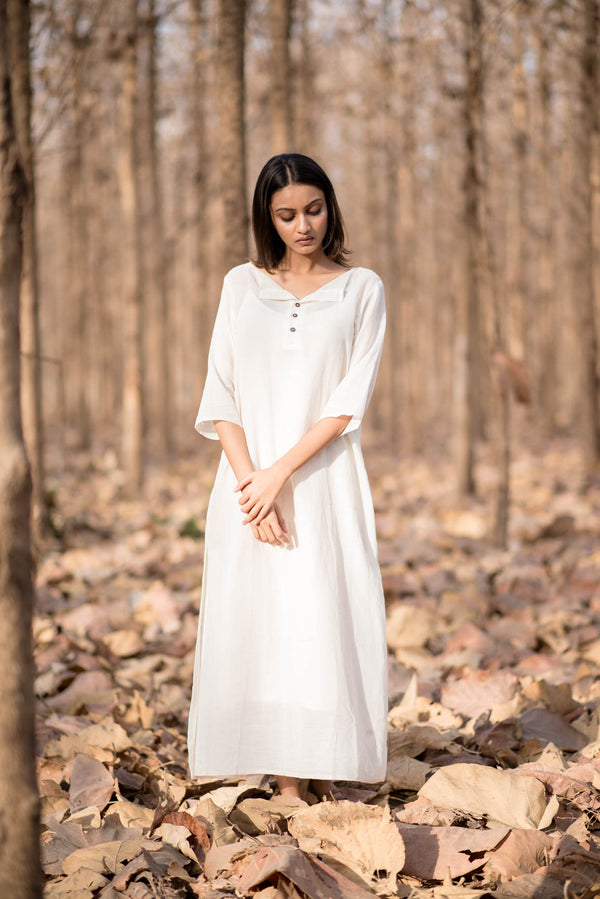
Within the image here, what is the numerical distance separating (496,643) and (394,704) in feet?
2.63

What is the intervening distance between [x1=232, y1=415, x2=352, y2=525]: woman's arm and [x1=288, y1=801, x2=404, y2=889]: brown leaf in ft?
2.32

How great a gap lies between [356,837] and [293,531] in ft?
2.43

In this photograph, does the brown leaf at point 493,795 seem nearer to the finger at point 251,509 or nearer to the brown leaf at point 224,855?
the brown leaf at point 224,855

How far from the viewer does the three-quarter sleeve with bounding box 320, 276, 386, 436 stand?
2.32 m

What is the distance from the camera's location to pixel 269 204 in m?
2.45

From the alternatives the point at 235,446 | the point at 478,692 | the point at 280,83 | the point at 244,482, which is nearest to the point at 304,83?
the point at 280,83

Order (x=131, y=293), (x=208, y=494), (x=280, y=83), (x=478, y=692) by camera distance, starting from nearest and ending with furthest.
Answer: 1. (x=478, y=692)
2. (x=280, y=83)
3. (x=208, y=494)
4. (x=131, y=293)

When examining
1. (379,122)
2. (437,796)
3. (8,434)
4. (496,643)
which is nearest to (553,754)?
(437,796)

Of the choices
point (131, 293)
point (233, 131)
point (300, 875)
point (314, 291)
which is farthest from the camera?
point (131, 293)

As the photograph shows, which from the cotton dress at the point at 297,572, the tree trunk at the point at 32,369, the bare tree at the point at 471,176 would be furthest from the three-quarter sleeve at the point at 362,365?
the bare tree at the point at 471,176

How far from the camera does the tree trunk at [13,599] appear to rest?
1.44m

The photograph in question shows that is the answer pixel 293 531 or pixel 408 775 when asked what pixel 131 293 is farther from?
pixel 408 775

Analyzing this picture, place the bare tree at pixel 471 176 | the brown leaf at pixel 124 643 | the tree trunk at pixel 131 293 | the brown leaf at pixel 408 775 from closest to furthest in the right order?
the brown leaf at pixel 408 775 < the brown leaf at pixel 124 643 < the bare tree at pixel 471 176 < the tree trunk at pixel 131 293

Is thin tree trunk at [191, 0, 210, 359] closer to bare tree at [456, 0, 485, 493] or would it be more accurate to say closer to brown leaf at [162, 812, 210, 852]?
bare tree at [456, 0, 485, 493]
